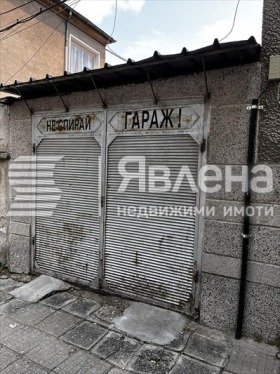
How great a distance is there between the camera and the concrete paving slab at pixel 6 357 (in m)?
3.45

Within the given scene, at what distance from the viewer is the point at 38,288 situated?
541cm

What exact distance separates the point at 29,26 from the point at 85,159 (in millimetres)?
8088


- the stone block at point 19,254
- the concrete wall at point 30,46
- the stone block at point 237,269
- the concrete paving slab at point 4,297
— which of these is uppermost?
the concrete wall at point 30,46

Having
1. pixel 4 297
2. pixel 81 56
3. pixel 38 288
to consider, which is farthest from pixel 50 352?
pixel 81 56

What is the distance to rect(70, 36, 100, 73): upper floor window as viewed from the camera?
41.2 ft

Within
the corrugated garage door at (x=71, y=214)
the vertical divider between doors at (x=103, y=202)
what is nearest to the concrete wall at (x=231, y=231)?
the vertical divider between doors at (x=103, y=202)

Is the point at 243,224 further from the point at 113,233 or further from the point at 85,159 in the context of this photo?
the point at 85,159

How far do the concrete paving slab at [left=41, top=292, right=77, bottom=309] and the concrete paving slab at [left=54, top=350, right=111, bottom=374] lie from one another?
140cm

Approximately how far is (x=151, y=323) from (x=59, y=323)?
4.71ft

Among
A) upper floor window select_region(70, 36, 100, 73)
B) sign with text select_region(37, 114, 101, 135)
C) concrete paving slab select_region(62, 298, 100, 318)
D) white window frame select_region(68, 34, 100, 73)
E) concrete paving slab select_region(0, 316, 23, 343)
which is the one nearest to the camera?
concrete paving slab select_region(0, 316, 23, 343)

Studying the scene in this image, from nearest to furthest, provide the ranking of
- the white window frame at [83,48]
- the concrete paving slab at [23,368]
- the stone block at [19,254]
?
the concrete paving slab at [23,368] → the stone block at [19,254] → the white window frame at [83,48]

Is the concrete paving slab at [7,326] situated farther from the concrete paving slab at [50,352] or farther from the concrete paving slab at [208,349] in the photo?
the concrete paving slab at [208,349]

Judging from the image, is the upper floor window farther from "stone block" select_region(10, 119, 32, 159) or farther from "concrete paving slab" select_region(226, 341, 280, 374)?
"concrete paving slab" select_region(226, 341, 280, 374)

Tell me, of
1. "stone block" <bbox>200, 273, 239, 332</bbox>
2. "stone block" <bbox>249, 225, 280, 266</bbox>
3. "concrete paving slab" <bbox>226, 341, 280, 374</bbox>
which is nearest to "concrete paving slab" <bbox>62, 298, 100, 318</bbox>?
"stone block" <bbox>200, 273, 239, 332</bbox>
